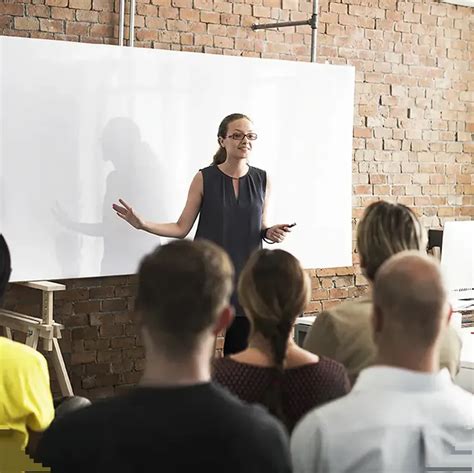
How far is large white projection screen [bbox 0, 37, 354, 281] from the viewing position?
4613mm

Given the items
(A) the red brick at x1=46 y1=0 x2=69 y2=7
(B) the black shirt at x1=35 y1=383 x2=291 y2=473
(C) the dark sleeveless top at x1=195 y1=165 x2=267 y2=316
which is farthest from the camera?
(A) the red brick at x1=46 y1=0 x2=69 y2=7

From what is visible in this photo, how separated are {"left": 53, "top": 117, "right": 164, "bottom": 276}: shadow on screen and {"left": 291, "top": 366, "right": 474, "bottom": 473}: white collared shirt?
3.15 m

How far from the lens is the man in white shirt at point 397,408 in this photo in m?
1.81

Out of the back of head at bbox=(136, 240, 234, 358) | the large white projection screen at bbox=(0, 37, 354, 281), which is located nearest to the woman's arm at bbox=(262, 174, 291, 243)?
the large white projection screen at bbox=(0, 37, 354, 281)

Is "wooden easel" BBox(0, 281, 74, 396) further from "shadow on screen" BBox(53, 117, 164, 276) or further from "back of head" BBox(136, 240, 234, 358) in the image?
"back of head" BBox(136, 240, 234, 358)

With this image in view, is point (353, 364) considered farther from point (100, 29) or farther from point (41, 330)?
point (100, 29)

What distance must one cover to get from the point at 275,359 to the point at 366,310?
1.44ft

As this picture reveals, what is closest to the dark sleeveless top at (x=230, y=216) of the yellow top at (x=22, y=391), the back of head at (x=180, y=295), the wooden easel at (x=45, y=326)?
the wooden easel at (x=45, y=326)

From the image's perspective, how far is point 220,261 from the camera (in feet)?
5.70

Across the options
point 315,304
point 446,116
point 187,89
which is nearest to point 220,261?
point 187,89

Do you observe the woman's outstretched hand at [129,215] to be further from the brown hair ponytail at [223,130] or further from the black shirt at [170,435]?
the black shirt at [170,435]

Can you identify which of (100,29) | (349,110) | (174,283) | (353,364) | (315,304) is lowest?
(315,304)

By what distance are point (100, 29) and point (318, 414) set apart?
12.7ft

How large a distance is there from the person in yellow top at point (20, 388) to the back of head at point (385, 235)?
3.09ft
